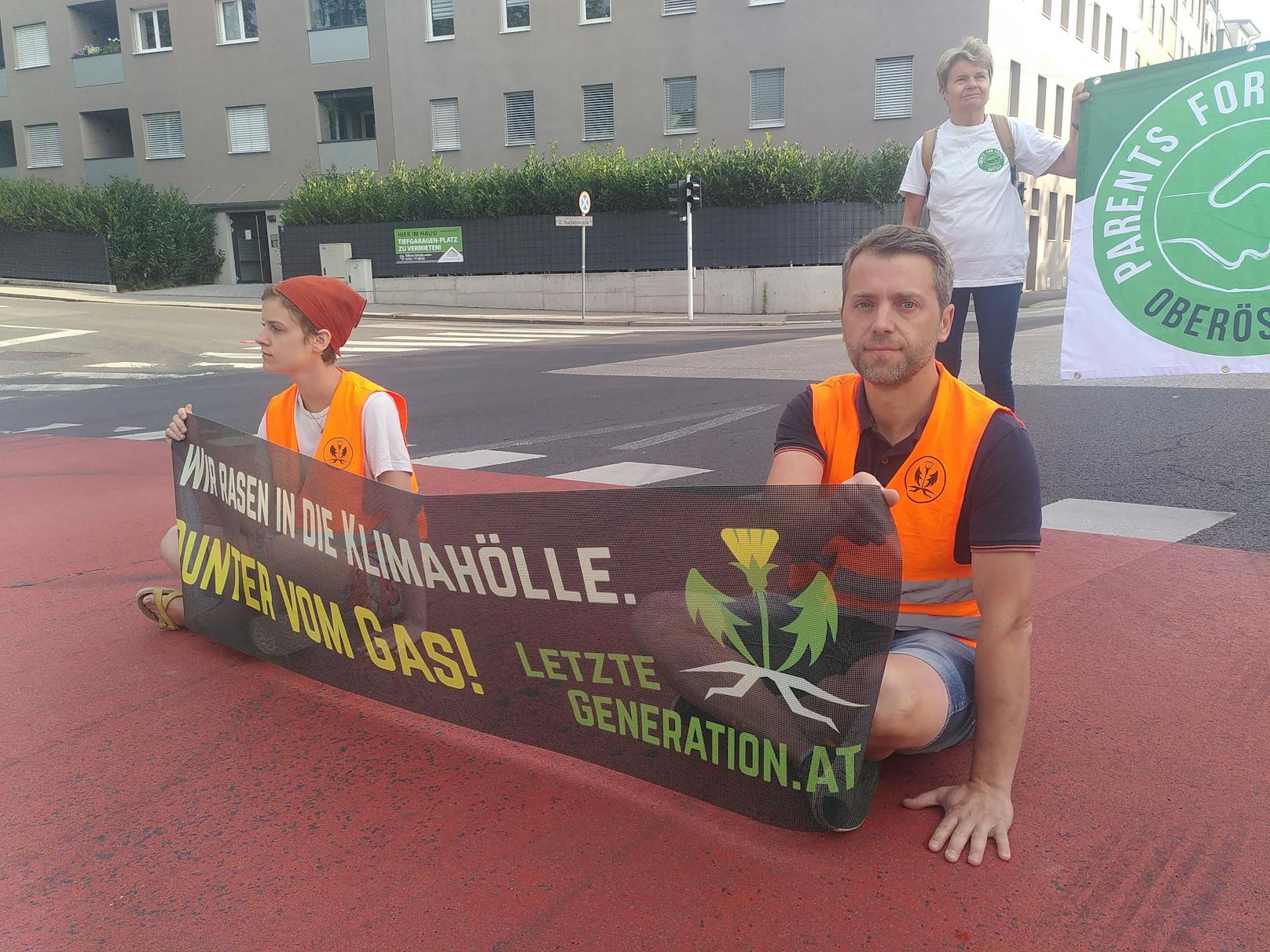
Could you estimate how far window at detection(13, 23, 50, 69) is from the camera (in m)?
37.1

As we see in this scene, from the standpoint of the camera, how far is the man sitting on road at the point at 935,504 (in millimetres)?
2162

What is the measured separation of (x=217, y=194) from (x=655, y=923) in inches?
1476

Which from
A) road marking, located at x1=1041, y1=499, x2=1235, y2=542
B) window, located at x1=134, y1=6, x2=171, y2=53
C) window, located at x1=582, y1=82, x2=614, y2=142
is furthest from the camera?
window, located at x1=134, y1=6, x2=171, y2=53

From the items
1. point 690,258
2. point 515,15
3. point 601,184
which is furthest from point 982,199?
point 515,15

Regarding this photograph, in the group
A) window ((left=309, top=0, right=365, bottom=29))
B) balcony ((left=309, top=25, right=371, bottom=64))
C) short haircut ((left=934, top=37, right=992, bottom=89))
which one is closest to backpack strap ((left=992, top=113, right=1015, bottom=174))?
short haircut ((left=934, top=37, right=992, bottom=89))

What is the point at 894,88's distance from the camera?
2759 centimetres

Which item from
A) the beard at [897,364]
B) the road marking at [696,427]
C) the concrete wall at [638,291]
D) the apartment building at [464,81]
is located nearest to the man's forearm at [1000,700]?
the beard at [897,364]

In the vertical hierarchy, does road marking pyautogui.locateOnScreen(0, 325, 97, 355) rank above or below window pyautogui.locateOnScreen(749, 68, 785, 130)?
below

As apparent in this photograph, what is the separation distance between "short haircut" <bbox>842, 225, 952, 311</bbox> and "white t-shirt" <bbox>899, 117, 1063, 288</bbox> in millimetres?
2551

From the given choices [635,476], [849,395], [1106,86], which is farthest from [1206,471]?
[849,395]

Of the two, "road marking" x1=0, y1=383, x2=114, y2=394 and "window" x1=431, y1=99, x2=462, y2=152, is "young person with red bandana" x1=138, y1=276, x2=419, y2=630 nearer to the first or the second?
"road marking" x1=0, y1=383, x2=114, y2=394

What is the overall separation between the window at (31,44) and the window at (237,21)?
7.77 metres

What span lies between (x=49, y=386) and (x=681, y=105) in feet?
70.3

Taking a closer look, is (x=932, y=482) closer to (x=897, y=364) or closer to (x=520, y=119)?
(x=897, y=364)
